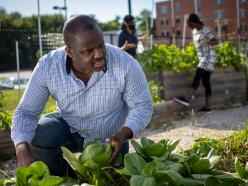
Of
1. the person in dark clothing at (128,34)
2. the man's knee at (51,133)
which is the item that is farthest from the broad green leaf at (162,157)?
the person in dark clothing at (128,34)

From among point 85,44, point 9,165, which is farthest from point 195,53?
point 85,44

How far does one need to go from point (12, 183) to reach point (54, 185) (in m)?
0.18

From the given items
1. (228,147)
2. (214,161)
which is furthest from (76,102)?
(214,161)

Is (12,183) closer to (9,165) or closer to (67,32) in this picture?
(67,32)

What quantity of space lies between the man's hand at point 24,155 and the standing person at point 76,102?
0.28 feet

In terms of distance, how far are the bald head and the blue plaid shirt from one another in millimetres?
308

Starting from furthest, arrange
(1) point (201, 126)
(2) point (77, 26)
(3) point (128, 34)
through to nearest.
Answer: (3) point (128, 34), (1) point (201, 126), (2) point (77, 26)

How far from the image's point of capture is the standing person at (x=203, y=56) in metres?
7.56

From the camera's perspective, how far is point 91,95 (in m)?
2.55

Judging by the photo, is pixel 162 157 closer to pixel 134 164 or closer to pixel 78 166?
pixel 134 164

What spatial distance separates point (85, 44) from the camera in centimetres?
219

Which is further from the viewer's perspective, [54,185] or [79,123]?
[79,123]

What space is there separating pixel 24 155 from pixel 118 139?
0.44 metres

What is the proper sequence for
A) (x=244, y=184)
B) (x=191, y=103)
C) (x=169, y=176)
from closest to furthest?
(x=169, y=176)
(x=244, y=184)
(x=191, y=103)
